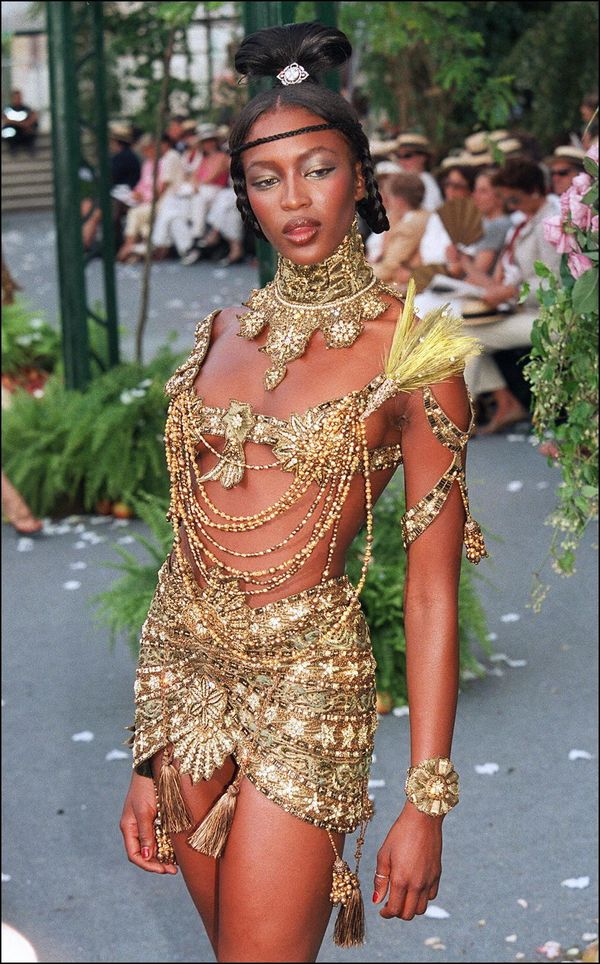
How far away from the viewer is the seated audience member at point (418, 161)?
12.6 metres

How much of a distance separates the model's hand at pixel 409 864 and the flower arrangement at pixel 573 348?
3.42ft

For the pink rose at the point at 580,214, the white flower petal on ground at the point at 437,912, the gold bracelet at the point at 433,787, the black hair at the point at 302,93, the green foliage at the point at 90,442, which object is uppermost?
the black hair at the point at 302,93

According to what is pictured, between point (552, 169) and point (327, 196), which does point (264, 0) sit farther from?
point (552, 169)

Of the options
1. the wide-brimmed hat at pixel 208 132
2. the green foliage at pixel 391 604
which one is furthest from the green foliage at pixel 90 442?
the wide-brimmed hat at pixel 208 132

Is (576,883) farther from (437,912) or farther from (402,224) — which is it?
(402,224)

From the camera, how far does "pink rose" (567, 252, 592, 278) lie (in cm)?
315

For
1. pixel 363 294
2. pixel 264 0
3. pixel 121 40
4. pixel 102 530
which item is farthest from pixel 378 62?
pixel 363 294

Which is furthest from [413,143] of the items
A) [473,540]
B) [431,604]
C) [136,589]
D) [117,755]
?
[431,604]

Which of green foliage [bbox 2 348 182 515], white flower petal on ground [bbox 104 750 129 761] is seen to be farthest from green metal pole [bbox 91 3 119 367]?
white flower petal on ground [bbox 104 750 129 761]

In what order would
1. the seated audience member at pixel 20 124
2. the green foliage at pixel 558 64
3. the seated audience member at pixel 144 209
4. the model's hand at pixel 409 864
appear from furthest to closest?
1. the seated audience member at pixel 20 124
2. the seated audience member at pixel 144 209
3. the green foliage at pixel 558 64
4. the model's hand at pixel 409 864

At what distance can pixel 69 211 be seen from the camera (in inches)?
368

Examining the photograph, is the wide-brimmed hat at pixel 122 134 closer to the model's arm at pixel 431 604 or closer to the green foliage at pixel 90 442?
the green foliage at pixel 90 442

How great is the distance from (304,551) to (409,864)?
1.81ft

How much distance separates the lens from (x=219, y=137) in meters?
19.2
